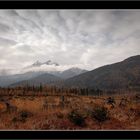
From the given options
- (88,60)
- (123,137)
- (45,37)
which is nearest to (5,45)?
(45,37)

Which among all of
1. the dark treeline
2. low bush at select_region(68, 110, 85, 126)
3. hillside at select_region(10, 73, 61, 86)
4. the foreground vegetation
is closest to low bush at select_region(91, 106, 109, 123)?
the foreground vegetation

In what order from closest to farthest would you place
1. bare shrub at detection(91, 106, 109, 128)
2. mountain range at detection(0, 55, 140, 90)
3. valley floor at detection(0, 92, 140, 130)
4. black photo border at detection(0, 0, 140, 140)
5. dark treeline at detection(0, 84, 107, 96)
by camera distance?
black photo border at detection(0, 0, 140, 140) < valley floor at detection(0, 92, 140, 130) < bare shrub at detection(91, 106, 109, 128) < mountain range at detection(0, 55, 140, 90) < dark treeline at detection(0, 84, 107, 96)

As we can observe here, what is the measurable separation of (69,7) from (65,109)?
120 cm

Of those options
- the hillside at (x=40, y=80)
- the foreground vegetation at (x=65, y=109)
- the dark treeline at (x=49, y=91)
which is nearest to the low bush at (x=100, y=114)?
the foreground vegetation at (x=65, y=109)

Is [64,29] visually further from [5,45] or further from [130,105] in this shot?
[130,105]

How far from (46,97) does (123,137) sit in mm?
1429

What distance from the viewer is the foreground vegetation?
96.7 inches

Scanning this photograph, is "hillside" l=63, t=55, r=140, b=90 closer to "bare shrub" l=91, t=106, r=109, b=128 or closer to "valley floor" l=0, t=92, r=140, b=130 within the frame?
"valley floor" l=0, t=92, r=140, b=130

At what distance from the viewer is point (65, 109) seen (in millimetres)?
2826

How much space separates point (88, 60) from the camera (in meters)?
2.76

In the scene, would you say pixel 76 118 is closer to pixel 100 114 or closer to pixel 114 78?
pixel 100 114

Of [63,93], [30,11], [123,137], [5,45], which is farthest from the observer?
[63,93]

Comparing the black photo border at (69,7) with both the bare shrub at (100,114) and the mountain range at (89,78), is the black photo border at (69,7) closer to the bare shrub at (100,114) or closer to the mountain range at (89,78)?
the bare shrub at (100,114)

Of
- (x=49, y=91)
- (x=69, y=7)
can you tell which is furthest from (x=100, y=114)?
(x=69, y=7)
